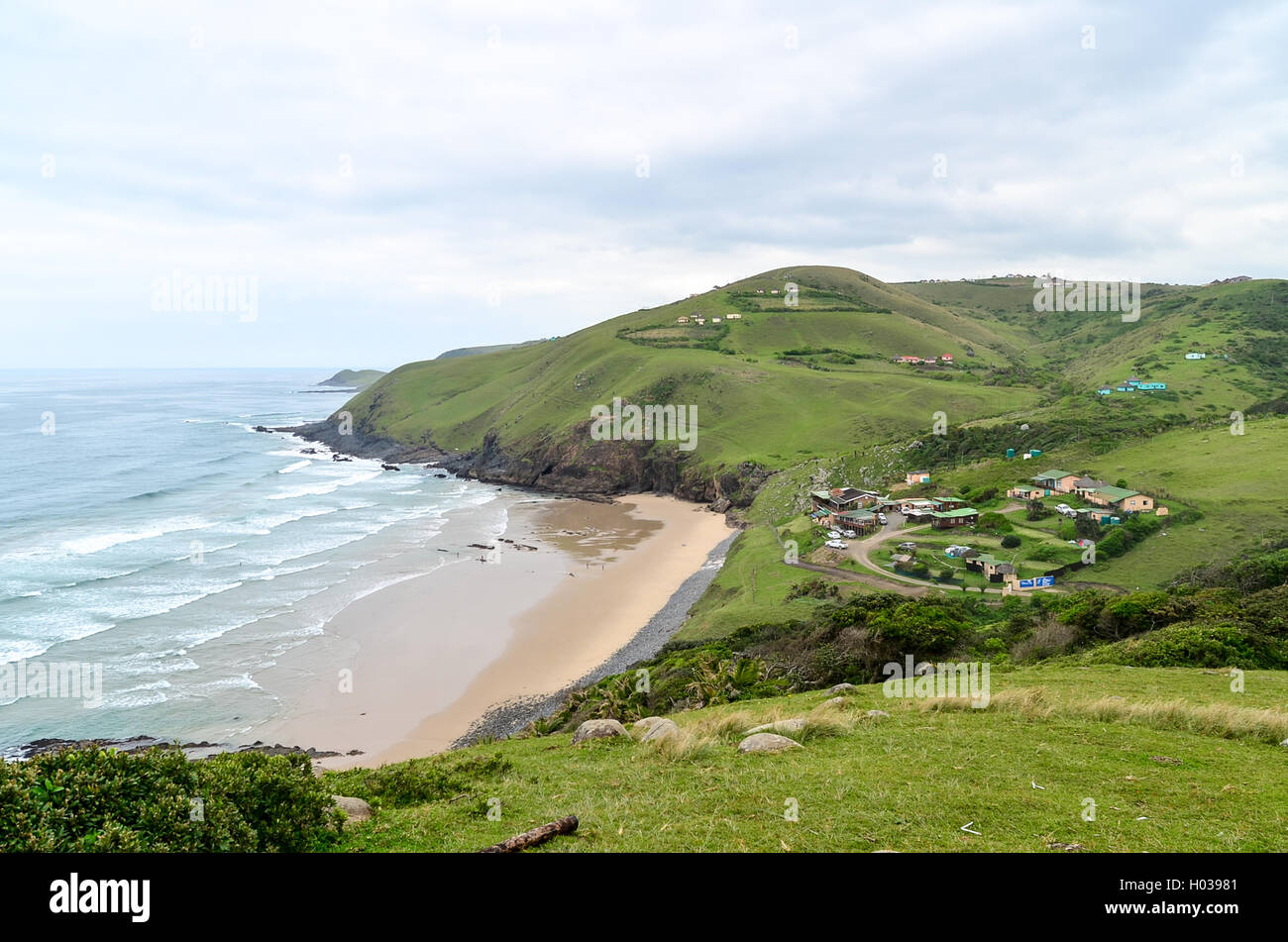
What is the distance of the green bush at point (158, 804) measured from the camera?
7266 mm

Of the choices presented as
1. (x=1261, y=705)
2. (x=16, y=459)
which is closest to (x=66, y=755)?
(x=1261, y=705)

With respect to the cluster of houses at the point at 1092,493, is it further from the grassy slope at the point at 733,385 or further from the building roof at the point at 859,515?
the grassy slope at the point at 733,385

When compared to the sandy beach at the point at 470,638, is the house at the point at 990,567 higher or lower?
higher

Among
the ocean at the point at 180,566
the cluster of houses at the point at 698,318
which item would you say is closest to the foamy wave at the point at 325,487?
the ocean at the point at 180,566

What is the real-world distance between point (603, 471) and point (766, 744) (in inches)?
3162

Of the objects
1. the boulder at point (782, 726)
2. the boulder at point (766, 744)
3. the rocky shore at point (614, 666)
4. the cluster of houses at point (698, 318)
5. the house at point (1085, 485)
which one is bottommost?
the rocky shore at point (614, 666)

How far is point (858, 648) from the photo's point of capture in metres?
25.8

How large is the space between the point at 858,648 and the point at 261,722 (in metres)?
25.7

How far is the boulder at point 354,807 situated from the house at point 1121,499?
49.8m

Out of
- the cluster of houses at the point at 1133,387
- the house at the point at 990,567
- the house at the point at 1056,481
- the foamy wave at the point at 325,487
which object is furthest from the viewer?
the cluster of houses at the point at 1133,387

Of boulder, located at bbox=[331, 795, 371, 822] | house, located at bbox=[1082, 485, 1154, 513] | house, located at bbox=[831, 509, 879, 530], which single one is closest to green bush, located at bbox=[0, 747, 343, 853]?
boulder, located at bbox=[331, 795, 371, 822]

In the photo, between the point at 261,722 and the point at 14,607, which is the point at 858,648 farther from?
the point at 14,607

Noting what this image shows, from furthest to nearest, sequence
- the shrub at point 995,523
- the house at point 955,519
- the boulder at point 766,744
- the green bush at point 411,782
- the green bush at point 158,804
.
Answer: the house at point 955,519 < the shrub at point 995,523 < the boulder at point 766,744 < the green bush at point 411,782 < the green bush at point 158,804

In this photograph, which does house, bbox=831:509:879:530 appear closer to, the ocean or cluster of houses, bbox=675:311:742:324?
the ocean
